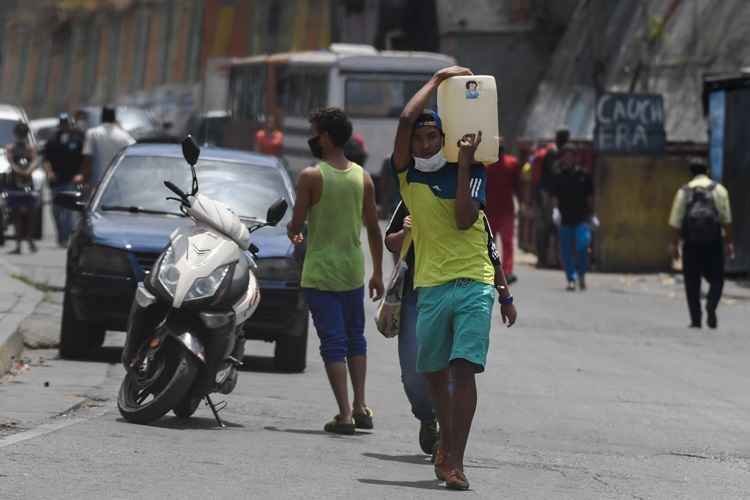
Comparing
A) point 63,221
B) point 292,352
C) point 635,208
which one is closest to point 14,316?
point 292,352

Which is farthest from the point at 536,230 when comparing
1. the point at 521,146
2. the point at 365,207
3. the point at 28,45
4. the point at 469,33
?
the point at 28,45

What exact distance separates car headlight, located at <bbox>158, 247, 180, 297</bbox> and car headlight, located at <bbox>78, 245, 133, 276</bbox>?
272 centimetres

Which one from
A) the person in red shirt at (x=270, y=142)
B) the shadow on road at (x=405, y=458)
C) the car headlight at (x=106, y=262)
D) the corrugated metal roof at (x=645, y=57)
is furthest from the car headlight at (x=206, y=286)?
the person in red shirt at (x=270, y=142)

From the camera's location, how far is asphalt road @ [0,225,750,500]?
8.54 metres

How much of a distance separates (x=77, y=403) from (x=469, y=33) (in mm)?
38965

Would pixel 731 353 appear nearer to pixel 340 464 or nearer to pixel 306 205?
pixel 306 205

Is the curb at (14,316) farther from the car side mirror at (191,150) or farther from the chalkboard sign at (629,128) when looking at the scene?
the chalkboard sign at (629,128)

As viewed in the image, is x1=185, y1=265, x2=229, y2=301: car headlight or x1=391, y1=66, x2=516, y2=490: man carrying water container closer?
x1=391, y1=66, x2=516, y2=490: man carrying water container

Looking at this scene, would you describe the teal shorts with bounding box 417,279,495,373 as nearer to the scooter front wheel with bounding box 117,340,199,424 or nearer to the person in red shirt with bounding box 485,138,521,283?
the scooter front wheel with bounding box 117,340,199,424

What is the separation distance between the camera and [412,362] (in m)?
9.80

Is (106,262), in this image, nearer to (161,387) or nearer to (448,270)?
(161,387)

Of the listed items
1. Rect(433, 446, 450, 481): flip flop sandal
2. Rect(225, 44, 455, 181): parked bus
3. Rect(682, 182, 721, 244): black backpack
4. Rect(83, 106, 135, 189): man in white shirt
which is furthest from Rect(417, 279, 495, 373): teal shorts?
Rect(225, 44, 455, 181): parked bus

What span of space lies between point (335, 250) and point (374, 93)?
28.0 meters

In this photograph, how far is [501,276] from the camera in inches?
358
